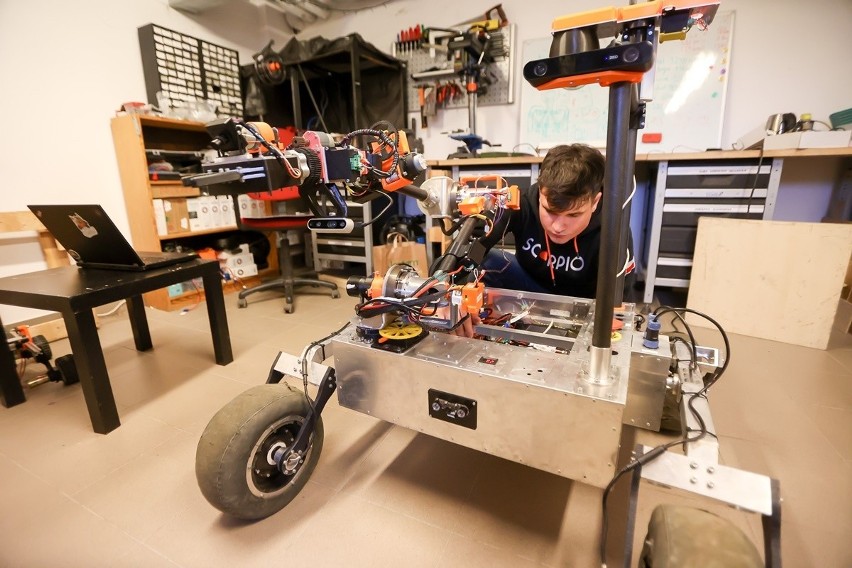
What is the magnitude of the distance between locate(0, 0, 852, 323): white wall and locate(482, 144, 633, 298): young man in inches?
73.1

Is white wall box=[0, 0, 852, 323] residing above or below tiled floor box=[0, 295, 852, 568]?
above

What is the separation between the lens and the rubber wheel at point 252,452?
2.71 ft

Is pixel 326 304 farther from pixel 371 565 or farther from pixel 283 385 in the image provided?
pixel 371 565

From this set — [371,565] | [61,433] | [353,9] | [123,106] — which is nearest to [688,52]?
[353,9]

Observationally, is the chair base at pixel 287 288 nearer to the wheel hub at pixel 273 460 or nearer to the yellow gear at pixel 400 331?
the wheel hub at pixel 273 460

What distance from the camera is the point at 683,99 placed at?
2633mm

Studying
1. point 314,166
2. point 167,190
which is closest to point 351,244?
point 167,190

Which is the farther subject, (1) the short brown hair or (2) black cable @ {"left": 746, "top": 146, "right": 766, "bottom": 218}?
(2) black cable @ {"left": 746, "top": 146, "right": 766, "bottom": 218}

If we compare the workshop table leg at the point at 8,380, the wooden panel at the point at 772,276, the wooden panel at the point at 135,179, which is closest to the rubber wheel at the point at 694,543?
the wooden panel at the point at 772,276

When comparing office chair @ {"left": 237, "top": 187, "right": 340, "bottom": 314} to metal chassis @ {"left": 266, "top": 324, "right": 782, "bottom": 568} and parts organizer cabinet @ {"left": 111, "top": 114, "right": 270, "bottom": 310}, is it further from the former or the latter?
metal chassis @ {"left": 266, "top": 324, "right": 782, "bottom": 568}

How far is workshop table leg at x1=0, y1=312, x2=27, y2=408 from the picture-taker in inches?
58.3

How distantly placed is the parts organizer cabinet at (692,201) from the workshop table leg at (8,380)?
115 inches

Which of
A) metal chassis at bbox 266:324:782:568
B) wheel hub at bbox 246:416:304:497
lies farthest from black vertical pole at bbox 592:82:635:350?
wheel hub at bbox 246:416:304:497

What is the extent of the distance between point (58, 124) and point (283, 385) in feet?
7.99
